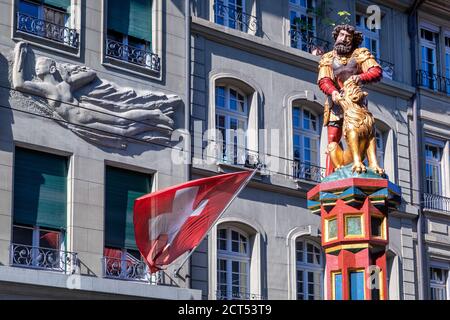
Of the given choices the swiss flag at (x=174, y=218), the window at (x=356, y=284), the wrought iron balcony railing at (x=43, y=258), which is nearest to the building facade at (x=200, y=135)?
the wrought iron balcony railing at (x=43, y=258)

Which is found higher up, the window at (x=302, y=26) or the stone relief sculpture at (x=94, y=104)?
the window at (x=302, y=26)

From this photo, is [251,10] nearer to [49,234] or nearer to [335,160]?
[49,234]

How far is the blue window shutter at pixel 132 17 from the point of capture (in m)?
24.7

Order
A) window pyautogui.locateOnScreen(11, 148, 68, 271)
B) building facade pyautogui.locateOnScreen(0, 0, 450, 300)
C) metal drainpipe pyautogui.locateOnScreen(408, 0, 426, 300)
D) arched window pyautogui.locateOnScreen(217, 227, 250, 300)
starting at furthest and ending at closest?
metal drainpipe pyautogui.locateOnScreen(408, 0, 426, 300) < arched window pyautogui.locateOnScreen(217, 227, 250, 300) < building facade pyautogui.locateOnScreen(0, 0, 450, 300) < window pyautogui.locateOnScreen(11, 148, 68, 271)

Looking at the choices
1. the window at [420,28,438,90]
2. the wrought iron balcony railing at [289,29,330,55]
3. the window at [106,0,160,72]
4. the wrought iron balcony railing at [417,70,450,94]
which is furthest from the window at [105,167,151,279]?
A: the window at [420,28,438,90]

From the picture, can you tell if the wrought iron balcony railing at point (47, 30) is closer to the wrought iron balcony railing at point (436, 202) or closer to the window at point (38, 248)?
the window at point (38, 248)

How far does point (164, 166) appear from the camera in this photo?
81.4 ft

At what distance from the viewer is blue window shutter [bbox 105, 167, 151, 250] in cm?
2356

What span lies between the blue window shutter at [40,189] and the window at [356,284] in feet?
30.6

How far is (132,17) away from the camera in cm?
2500

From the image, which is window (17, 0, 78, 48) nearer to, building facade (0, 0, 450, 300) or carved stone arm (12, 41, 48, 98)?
building facade (0, 0, 450, 300)

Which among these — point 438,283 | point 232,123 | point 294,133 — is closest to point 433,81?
point 438,283

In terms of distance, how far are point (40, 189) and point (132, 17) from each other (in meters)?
4.62
